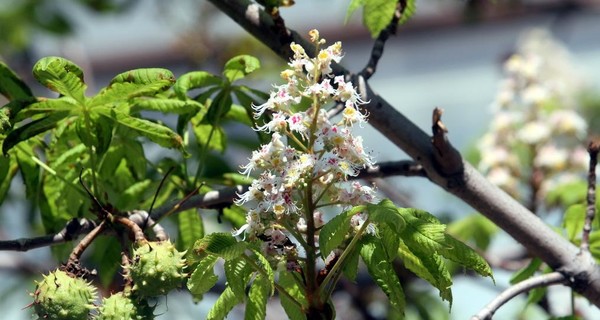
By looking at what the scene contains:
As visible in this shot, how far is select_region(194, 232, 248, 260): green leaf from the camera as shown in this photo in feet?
5.99

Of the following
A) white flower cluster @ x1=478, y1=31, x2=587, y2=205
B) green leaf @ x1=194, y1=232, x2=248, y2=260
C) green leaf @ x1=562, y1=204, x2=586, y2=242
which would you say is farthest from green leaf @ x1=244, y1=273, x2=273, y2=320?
white flower cluster @ x1=478, y1=31, x2=587, y2=205

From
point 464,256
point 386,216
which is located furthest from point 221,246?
point 464,256

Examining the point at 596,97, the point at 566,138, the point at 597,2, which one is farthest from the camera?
the point at 597,2

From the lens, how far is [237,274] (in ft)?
6.18

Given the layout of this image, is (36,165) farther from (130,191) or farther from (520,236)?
(520,236)

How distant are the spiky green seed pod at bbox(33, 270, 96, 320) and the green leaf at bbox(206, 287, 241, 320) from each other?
0.70ft

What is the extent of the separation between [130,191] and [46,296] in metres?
0.63

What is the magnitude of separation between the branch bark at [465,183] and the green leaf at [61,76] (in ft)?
1.62

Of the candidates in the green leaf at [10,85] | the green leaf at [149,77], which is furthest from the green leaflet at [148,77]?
the green leaf at [10,85]

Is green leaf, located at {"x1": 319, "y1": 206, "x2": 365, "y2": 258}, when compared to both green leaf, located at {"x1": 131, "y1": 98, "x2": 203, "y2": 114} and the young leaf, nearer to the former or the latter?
the young leaf

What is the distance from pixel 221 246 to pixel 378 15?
0.99 meters

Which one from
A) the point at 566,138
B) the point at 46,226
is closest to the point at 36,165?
the point at 46,226

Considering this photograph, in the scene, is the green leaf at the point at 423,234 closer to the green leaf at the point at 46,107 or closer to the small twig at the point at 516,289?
the small twig at the point at 516,289

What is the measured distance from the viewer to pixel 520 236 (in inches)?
101
